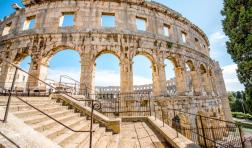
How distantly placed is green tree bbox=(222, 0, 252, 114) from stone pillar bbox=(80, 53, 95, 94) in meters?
9.21

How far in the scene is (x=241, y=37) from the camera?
7043 mm

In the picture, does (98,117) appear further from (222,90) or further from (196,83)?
(222,90)

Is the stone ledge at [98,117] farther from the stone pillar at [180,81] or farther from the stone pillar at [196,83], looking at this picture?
the stone pillar at [196,83]

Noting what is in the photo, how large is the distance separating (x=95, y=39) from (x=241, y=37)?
9780 mm

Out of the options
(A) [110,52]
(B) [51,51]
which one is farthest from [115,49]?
(B) [51,51]

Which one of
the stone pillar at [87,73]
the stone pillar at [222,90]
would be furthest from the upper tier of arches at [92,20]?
the stone pillar at [222,90]

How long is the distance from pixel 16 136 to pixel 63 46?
11061 millimetres

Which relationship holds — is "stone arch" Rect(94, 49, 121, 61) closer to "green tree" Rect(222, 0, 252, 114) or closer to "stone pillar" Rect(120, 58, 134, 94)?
"stone pillar" Rect(120, 58, 134, 94)

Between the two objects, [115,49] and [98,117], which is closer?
[98,117]

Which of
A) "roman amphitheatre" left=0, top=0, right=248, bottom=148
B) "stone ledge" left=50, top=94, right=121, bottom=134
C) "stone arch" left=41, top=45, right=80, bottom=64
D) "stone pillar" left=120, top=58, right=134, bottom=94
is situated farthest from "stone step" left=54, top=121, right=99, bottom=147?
"stone arch" left=41, top=45, right=80, bottom=64

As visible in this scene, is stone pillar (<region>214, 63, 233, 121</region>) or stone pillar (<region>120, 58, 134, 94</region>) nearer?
stone pillar (<region>120, 58, 134, 94</region>)

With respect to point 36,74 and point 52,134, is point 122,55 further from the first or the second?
point 52,134

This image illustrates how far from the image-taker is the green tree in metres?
6.75

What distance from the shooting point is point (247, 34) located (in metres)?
6.90
